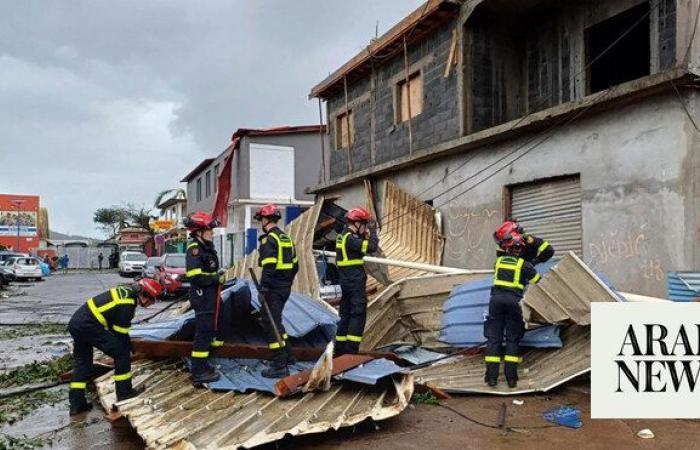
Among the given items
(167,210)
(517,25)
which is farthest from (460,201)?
(167,210)

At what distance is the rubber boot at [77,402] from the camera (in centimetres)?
564

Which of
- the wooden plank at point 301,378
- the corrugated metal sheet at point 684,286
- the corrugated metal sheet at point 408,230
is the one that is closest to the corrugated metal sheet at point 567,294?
the corrugated metal sheet at point 684,286

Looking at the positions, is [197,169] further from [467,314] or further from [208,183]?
[467,314]

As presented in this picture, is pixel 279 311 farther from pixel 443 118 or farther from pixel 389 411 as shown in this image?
pixel 443 118

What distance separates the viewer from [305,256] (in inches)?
371

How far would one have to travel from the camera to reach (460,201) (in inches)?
452

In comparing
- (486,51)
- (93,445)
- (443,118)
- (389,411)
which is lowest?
(93,445)

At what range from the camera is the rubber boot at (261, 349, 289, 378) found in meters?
5.49

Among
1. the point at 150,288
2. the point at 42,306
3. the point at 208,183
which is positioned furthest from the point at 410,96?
the point at 208,183

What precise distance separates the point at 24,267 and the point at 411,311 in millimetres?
28086

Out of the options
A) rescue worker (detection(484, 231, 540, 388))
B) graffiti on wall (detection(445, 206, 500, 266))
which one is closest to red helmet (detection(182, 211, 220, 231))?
rescue worker (detection(484, 231, 540, 388))

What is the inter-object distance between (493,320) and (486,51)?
7.56m

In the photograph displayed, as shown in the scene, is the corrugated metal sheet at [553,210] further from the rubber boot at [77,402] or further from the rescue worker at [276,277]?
the rubber boot at [77,402]

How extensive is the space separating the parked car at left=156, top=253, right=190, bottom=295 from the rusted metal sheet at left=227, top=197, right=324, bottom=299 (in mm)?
7812
